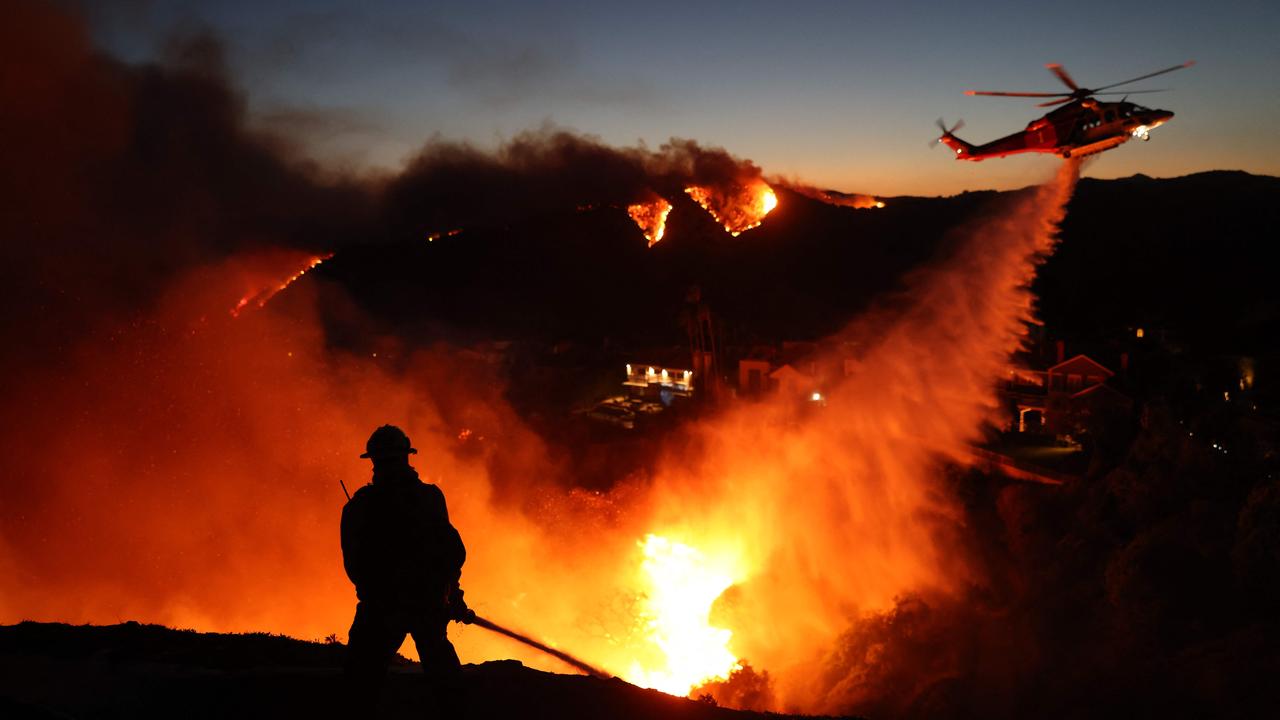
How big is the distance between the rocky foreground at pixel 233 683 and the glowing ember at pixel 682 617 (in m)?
13.8

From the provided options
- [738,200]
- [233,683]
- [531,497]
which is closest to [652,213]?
[738,200]

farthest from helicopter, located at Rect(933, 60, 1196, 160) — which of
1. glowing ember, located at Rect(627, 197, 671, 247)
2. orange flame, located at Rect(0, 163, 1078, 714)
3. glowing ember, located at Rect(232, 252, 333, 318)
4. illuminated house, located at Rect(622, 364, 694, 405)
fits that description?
illuminated house, located at Rect(622, 364, 694, 405)

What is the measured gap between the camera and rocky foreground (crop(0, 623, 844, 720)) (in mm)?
5910

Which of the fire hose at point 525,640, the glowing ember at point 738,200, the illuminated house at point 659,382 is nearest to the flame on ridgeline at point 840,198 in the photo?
the glowing ember at point 738,200

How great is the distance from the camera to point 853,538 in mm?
26578

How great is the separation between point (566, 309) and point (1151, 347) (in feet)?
162

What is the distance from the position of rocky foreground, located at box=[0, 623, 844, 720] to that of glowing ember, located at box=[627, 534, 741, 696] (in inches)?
544

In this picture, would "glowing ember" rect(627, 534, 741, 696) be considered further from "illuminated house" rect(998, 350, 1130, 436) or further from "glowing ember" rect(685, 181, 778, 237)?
"illuminated house" rect(998, 350, 1130, 436)

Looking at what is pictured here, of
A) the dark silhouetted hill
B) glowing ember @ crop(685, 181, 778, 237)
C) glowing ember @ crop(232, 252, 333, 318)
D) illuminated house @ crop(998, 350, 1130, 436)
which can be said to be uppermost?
the dark silhouetted hill

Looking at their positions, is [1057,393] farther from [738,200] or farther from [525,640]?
[525,640]

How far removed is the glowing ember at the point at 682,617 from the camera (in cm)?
2327

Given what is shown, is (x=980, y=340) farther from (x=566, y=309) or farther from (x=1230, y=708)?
(x=566, y=309)

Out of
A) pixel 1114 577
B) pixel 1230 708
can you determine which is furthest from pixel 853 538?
pixel 1230 708

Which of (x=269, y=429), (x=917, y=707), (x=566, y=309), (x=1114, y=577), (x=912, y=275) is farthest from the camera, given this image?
(x=566, y=309)
